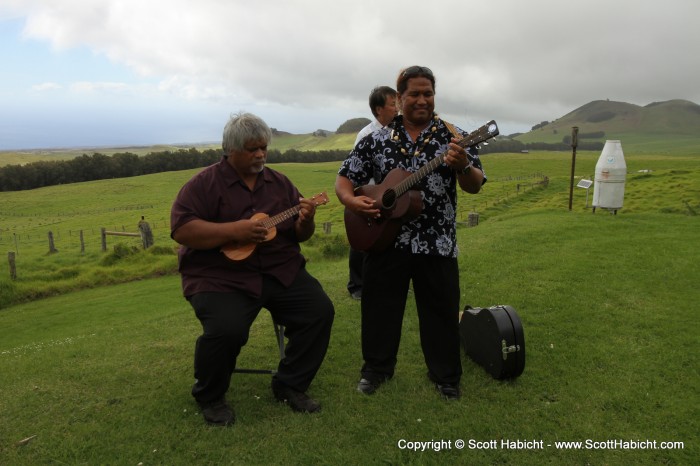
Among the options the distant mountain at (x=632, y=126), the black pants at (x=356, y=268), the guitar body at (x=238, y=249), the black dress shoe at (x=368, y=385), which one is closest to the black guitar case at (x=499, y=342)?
the black dress shoe at (x=368, y=385)

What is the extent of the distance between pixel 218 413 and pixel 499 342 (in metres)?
2.39

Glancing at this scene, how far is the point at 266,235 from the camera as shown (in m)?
3.98

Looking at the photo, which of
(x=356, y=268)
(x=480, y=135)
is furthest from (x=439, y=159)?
(x=356, y=268)

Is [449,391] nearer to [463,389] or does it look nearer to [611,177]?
[463,389]

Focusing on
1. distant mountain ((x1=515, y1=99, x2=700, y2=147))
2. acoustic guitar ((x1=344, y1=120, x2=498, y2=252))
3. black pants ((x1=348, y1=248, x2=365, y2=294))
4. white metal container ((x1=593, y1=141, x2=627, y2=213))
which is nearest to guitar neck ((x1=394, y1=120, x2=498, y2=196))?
acoustic guitar ((x1=344, y1=120, x2=498, y2=252))

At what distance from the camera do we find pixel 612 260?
8477 mm

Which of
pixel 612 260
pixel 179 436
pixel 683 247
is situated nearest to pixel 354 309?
pixel 179 436

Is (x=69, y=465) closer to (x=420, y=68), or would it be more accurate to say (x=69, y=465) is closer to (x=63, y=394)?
(x=63, y=394)

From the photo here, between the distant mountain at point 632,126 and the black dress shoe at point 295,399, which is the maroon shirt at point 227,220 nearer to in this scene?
the black dress shoe at point 295,399

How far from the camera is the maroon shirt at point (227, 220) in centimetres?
388

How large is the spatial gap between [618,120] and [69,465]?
213 metres

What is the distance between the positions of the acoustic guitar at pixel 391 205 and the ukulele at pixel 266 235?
0.43 m

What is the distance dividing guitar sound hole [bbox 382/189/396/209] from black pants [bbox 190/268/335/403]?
0.95 m

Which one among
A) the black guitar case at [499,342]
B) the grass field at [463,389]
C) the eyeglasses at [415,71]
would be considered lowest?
the grass field at [463,389]
